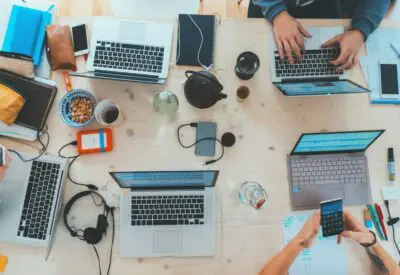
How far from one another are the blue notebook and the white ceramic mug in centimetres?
33

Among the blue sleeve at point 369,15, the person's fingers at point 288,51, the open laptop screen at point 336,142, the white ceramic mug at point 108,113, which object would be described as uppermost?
the blue sleeve at point 369,15

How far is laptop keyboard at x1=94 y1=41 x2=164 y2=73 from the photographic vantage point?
132cm

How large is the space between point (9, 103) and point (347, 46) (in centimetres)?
131

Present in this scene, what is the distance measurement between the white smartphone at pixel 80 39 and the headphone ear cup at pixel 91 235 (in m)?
0.69

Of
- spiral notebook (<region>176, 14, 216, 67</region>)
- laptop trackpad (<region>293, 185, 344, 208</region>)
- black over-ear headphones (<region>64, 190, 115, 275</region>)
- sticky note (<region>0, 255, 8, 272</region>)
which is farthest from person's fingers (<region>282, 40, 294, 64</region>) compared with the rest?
sticky note (<region>0, 255, 8, 272</region>)

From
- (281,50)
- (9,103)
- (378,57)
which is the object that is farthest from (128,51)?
(378,57)

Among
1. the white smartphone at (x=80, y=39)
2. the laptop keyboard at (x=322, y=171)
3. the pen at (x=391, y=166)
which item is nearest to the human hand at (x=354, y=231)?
the laptop keyboard at (x=322, y=171)

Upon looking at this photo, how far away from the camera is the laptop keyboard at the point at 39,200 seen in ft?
3.97

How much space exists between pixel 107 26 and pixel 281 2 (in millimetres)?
726

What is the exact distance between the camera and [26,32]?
133 centimetres

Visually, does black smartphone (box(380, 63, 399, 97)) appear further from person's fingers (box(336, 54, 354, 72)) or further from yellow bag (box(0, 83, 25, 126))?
yellow bag (box(0, 83, 25, 126))

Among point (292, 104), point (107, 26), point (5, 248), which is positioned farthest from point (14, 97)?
point (292, 104)

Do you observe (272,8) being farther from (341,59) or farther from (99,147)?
(99,147)

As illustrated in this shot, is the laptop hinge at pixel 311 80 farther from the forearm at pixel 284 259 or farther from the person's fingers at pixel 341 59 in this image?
the forearm at pixel 284 259
